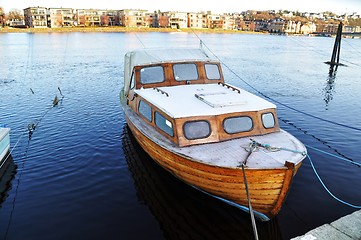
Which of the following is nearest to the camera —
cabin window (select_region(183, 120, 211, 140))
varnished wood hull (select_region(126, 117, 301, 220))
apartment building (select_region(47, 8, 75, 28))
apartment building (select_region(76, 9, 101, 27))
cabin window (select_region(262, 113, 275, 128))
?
varnished wood hull (select_region(126, 117, 301, 220))

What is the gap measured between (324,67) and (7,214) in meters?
53.3

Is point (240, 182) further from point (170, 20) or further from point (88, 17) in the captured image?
point (170, 20)

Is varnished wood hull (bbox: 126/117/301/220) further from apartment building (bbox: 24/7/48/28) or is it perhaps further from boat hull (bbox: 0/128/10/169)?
apartment building (bbox: 24/7/48/28)

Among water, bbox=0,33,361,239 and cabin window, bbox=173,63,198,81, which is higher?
cabin window, bbox=173,63,198,81

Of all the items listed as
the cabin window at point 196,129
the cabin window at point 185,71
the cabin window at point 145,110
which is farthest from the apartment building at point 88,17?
the cabin window at point 196,129

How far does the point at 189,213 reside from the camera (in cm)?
1096

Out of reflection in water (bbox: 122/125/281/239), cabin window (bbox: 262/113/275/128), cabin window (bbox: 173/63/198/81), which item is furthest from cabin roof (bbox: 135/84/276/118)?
reflection in water (bbox: 122/125/281/239)

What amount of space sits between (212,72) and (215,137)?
6.23 metres

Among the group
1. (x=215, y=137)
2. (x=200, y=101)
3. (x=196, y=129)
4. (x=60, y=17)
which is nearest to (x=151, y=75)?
(x=200, y=101)

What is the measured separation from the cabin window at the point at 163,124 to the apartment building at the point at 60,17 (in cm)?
17523

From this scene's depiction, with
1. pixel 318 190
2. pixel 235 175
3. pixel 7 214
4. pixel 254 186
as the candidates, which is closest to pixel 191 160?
pixel 235 175

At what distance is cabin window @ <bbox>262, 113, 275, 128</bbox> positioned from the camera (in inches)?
472

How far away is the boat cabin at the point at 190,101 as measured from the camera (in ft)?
36.9

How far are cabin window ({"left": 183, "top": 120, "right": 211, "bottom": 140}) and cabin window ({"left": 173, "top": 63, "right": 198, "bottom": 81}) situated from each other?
17.0ft
